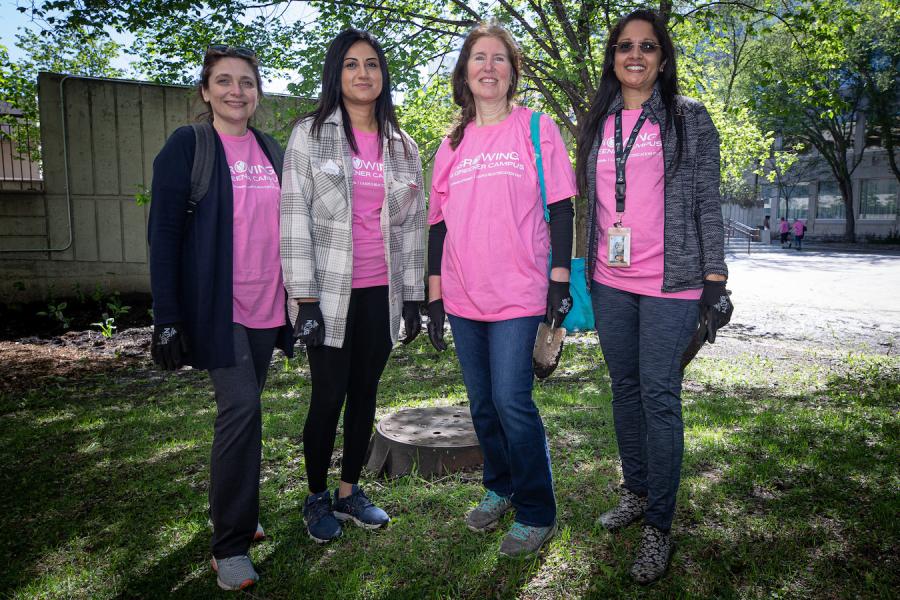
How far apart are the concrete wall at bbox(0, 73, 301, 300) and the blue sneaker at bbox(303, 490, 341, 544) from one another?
30.1 ft

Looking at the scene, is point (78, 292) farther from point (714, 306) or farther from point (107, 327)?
point (714, 306)

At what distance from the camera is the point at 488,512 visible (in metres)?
3.08

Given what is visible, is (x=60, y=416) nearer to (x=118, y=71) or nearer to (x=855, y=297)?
(x=855, y=297)

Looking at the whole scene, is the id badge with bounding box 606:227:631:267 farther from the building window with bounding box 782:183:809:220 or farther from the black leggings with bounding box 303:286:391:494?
the building window with bounding box 782:183:809:220

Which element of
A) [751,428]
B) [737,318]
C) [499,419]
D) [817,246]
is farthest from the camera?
[817,246]

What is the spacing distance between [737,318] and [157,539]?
31.2 feet

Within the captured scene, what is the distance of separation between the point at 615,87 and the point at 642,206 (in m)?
0.62

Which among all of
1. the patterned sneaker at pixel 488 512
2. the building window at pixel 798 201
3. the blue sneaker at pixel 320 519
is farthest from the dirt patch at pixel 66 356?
the building window at pixel 798 201

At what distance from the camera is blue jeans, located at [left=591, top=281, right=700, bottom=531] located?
8.61 ft

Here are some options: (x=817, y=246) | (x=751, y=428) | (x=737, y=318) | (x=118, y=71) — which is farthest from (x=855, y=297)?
(x=118, y=71)

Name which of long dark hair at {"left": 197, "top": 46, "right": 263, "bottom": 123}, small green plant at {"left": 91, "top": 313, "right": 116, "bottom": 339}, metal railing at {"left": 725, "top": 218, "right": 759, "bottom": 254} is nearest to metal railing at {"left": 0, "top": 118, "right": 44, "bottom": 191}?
small green plant at {"left": 91, "top": 313, "right": 116, "bottom": 339}

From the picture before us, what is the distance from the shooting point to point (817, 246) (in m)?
31.1

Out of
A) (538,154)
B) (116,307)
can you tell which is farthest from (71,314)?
(538,154)

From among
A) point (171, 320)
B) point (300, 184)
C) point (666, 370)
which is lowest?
point (666, 370)
